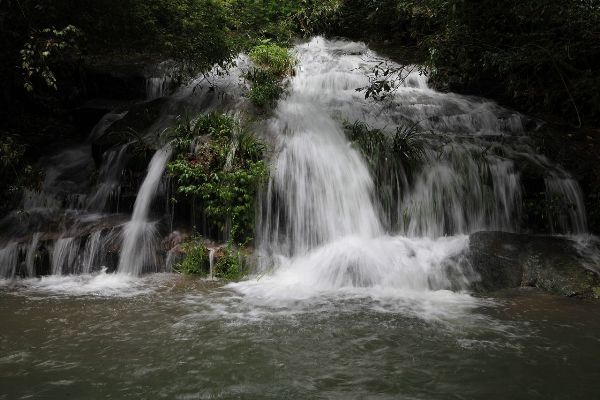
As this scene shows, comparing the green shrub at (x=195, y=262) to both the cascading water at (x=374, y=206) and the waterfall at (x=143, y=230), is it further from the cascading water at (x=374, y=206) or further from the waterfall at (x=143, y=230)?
the cascading water at (x=374, y=206)

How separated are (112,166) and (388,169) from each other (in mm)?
5153

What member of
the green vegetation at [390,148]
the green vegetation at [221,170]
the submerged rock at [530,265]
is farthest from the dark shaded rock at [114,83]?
the submerged rock at [530,265]

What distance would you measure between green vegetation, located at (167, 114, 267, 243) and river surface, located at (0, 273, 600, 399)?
1649mm

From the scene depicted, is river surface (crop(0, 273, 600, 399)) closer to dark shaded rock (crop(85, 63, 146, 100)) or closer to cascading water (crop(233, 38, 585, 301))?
cascading water (crop(233, 38, 585, 301))

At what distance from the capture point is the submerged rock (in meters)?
5.66

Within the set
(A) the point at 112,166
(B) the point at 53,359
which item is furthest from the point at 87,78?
(B) the point at 53,359

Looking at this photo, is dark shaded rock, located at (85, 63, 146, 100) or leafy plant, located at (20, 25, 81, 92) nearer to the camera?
leafy plant, located at (20, 25, 81, 92)

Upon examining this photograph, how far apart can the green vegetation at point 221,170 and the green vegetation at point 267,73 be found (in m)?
1.60

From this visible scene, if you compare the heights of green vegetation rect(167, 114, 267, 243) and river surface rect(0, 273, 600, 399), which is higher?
green vegetation rect(167, 114, 267, 243)

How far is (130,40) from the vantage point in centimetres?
961

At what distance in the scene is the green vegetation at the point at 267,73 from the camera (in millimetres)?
9672

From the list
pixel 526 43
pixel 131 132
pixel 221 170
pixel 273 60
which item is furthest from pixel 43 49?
pixel 526 43

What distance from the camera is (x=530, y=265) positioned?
6039mm

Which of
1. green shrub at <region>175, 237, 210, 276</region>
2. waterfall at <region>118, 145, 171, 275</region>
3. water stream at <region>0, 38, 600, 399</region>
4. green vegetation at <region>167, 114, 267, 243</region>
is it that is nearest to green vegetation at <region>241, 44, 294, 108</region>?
water stream at <region>0, 38, 600, 399</region>
